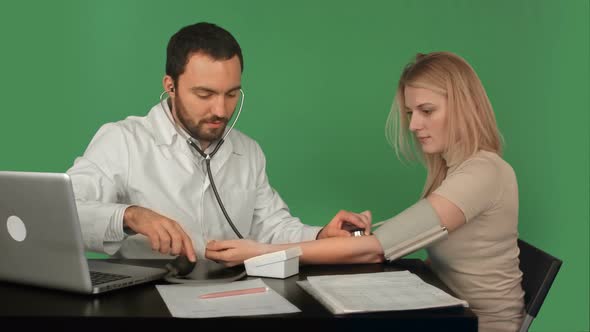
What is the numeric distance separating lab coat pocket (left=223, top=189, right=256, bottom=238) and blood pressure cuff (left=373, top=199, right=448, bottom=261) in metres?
0.73

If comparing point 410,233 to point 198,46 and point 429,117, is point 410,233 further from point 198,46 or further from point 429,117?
point 198,46

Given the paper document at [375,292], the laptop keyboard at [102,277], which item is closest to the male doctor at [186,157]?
the paper document at [375,292]

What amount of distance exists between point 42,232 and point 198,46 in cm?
100

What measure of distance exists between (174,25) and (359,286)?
6.56 feet

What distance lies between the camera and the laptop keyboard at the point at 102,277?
1683 millimetres

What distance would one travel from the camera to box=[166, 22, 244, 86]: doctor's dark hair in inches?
95.7

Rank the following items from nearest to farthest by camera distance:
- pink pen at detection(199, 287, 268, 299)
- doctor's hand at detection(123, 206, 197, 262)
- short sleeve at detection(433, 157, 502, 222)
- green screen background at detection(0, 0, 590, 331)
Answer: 1. pink pen at detection(199, 287, 268, 299)
2. doctor's hand at detection(123, 206, 197, 262)
3. short sleeve at detection(433, 157, 502, 222)
4. green screen background at detection(0, 0, 590, 331)

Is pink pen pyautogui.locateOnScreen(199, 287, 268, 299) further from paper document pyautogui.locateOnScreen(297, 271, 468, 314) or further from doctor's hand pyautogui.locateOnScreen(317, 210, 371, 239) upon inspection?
doctor's hand pyautogui.locateOnScreen(317, 210, 371, 239)

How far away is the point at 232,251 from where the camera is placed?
1.98m

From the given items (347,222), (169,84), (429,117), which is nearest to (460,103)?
(429,117)

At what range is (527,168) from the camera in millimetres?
3406

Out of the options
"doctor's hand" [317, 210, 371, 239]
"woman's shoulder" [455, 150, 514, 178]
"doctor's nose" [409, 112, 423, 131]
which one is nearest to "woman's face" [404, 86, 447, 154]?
"doctor's nose" [409, 112, 423, 131]

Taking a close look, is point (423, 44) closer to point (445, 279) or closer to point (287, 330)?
point (445, 279)

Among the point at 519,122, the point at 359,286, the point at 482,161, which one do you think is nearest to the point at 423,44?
the point at 519,122
